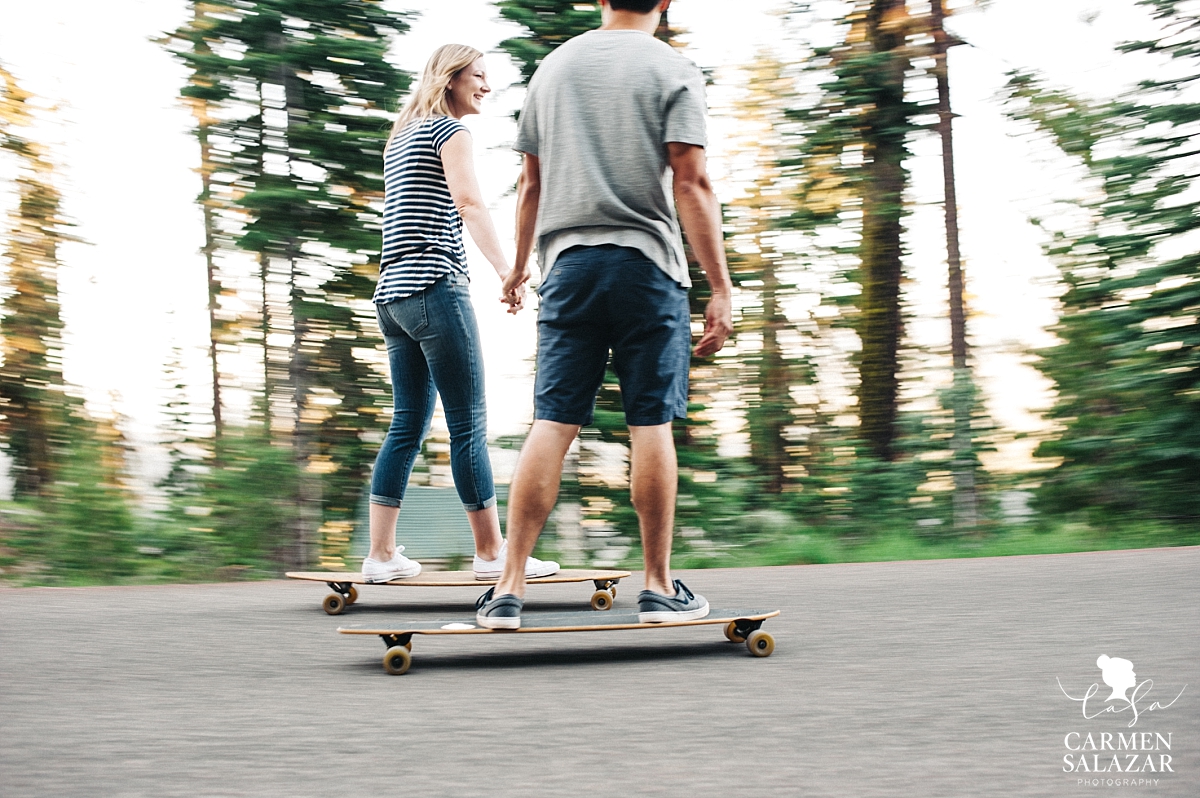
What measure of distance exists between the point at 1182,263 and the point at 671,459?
4949 mm

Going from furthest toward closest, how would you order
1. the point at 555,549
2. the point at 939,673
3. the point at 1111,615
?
1. the point at 555,549
2. the point at 1111,615
3. the point at 939,673

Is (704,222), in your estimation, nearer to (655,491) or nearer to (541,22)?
(655,491)

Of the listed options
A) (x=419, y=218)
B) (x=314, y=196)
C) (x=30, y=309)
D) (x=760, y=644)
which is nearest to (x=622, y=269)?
(x=760, y=644)

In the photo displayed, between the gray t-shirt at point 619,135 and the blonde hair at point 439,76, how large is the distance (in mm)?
1068

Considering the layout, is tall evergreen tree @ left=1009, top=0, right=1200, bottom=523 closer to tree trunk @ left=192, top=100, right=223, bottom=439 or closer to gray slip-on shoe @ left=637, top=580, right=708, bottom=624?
gray slip-on shoe @ left=637, top=580, right=708, bottom=624

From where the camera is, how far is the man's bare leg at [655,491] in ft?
9.32

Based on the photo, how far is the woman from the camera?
3.76 meters

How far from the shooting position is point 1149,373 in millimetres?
6230

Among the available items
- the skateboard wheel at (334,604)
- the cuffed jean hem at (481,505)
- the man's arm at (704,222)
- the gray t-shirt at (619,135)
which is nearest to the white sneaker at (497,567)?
the cuffed jean hem at (481,505)

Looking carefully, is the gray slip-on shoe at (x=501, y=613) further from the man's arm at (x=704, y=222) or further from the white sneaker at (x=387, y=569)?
the white sneaker at (x=387, y=569)

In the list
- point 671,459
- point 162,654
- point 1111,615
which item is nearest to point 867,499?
point 1111,615

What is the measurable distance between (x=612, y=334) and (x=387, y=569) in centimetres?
164

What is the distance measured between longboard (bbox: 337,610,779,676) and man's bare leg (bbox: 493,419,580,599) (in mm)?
132

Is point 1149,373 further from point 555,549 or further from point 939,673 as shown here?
point 939,673
